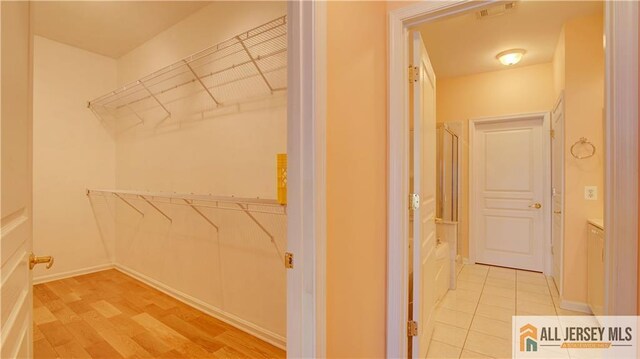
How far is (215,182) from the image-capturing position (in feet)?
8.34

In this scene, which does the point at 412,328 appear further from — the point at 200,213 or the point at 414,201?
the point at 200,213

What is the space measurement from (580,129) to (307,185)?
3.01 m

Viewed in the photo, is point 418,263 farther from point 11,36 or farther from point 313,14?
point 11,36

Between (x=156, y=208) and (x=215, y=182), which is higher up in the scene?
(x=215, y=182)

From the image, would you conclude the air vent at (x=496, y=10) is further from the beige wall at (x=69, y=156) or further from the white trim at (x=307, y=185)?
the beige wall at (x=69, y=156)

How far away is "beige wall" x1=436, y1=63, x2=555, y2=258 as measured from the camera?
3742mm

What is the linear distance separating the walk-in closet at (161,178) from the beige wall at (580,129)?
2.67 metres

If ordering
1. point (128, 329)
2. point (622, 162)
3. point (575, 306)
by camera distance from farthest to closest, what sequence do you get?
point (575, 306)
point (128, 329)
point (622, 162)

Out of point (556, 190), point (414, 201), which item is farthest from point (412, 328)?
point (556, 190)

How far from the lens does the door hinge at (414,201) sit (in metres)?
1.64

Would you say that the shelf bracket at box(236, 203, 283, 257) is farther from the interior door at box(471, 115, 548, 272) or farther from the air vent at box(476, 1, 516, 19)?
the interior door at box(471, 115, 548, 272)

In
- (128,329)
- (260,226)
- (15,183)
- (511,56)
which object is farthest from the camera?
(511,56)

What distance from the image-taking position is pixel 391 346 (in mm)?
1579

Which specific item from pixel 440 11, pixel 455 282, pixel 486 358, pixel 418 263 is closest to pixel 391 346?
pixel 418 263
